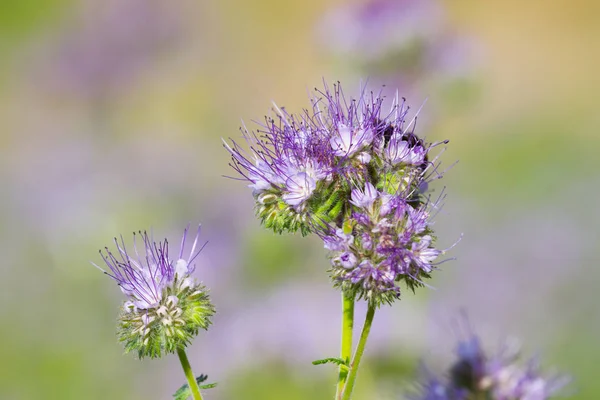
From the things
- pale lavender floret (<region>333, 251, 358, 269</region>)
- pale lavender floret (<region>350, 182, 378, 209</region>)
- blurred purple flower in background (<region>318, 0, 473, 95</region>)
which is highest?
blurred purple flower in background (<region>318, 0, 473, 95</region>)


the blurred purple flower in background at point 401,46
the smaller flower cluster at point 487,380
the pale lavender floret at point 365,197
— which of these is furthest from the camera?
the blurred purple flower in background at point 401,46

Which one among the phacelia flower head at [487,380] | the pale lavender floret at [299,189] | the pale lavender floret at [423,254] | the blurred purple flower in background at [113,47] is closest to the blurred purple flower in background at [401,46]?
the phacelia flower head at [487,380]

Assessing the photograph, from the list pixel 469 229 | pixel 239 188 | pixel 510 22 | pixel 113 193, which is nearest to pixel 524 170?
pixel 469 229

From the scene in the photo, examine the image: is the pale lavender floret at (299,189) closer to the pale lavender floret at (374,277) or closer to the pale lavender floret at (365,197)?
the pale lavender floret at (365,197)

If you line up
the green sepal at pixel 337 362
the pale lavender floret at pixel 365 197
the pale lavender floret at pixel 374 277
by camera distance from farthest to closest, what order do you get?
the pale lavender floret at pixel 365 197 < the pale lavender floret at pixel 374 277 < the green sepal at pixel 337 362

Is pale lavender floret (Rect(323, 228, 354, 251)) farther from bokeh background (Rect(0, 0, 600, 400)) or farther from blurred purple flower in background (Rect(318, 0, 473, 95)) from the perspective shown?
blurred purple flower in background (Rect(318, 0, 473, 95))

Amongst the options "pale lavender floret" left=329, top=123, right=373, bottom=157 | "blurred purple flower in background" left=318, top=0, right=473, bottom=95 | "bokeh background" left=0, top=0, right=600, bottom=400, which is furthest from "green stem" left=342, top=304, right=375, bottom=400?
"blurred purple flower in background" left=318, top=0, right=473, bottom=95

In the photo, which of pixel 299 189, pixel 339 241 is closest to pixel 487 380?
pixel 339 241
